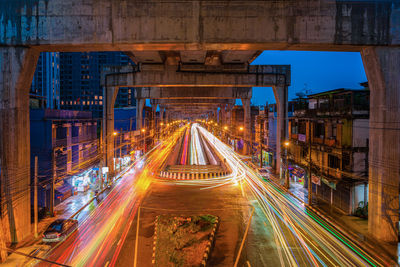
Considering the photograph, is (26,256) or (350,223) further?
(350,223)

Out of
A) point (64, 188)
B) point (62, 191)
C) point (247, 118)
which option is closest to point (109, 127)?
point (64, 188)

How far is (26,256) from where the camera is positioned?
36.2 feet

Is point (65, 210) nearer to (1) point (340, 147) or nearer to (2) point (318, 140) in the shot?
(1) point (340, 147)

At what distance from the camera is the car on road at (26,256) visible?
34.9 ft

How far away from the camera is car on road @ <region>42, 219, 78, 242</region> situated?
12625mm

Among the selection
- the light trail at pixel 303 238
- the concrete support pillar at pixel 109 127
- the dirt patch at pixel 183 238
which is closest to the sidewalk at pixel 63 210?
the concrete support pillar at pixel 109 127

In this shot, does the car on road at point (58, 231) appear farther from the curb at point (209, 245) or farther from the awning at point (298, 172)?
the awning at point (298, 172)

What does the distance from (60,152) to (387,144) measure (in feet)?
82.1

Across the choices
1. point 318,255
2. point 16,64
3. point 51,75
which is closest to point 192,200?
point 318,255

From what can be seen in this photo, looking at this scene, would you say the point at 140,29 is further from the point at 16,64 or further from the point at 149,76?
the point at 149,76

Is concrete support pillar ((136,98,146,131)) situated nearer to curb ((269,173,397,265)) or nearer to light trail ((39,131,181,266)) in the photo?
light trail ((39,131,181,266))

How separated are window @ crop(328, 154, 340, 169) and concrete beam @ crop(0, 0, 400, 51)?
33.2 feet

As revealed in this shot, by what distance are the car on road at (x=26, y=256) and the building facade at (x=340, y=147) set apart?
58.9 feet

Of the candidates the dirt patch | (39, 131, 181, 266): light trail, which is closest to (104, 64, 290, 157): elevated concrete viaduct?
(39, 131, 181, 266): light trail
